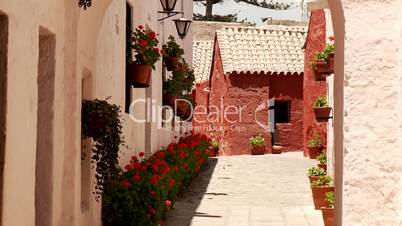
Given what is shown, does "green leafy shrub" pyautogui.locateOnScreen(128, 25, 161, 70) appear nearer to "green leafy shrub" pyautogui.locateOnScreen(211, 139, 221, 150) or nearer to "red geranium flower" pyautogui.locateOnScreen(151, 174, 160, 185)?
"red geranium flower" pyautogui.locateOnScreen(151, 174, 160, 185)

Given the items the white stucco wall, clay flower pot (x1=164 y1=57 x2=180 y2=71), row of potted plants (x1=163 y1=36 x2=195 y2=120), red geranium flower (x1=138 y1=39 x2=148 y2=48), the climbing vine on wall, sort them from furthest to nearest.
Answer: row of potted plants (x1=163 y1=36 x2=195 y2=120)
clay flower pot (x1=164 y1=57 x2=180 y2=71)
red geranium flower (x1=138 y1=39 x2=148 y2=48)
the climbing vine on wall
the white stucco wall

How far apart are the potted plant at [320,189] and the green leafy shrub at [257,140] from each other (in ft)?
39.9

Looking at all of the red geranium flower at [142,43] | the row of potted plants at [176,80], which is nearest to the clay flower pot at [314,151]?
the row of potted plants at [176,80]

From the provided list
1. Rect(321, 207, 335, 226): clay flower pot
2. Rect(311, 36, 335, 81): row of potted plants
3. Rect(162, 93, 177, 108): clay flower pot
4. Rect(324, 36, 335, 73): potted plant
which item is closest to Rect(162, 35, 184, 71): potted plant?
Rect(162, 93, 177, 108): clay flower pot

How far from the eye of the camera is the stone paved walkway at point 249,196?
9945mm

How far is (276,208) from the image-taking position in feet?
36.7

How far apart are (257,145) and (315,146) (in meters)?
4.14

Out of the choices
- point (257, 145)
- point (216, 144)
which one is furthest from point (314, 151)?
point (216, 144)

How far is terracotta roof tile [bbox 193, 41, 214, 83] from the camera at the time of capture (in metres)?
27.9

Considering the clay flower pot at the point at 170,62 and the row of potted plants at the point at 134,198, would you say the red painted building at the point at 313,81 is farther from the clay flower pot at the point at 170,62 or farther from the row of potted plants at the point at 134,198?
the row of potted plants at the point at 134,198

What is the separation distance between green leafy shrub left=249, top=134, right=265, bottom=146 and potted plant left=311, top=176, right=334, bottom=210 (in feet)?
39.9

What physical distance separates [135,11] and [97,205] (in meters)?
4.07

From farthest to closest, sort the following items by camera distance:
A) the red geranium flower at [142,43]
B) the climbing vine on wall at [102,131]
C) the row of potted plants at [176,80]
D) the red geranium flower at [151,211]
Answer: the row of potted plants at [176,80] → the red geranium flower at [142,43] → the red geranium flower at [151,211] → the climbing vine on wall at [102,131]

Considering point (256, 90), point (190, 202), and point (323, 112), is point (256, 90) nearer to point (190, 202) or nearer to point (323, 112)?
point (190, 202)
